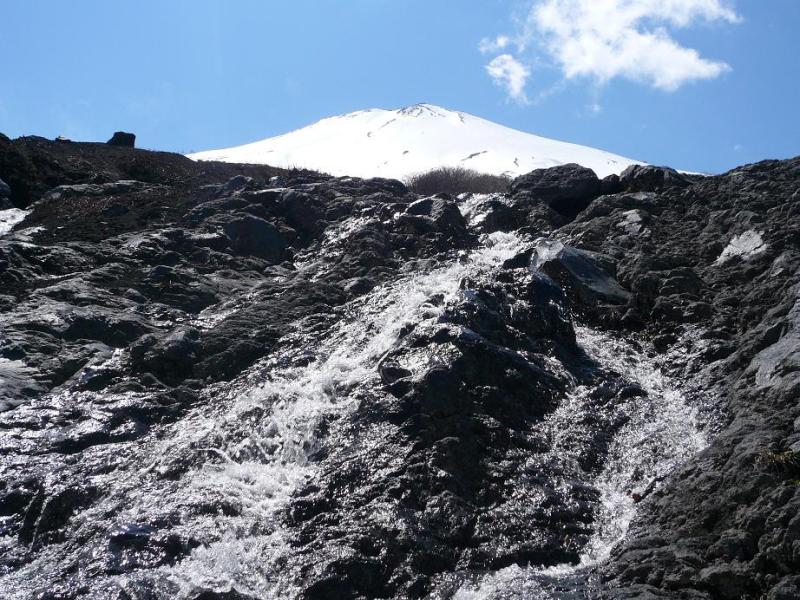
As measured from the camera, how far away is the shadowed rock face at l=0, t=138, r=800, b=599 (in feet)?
34.3

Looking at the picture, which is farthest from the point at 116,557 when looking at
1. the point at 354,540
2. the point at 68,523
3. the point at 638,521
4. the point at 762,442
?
the point at 762,442

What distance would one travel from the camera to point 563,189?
26406 millimetres

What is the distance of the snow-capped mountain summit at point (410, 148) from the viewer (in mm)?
54188

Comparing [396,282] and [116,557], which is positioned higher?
[396,282]

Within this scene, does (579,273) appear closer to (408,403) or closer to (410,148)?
(408,403)

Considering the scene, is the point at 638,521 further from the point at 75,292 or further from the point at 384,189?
the point at 384,189

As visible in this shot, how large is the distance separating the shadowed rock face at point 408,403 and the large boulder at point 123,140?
21695 millimetres

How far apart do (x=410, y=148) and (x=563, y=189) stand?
151ft

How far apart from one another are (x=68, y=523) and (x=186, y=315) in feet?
24.7

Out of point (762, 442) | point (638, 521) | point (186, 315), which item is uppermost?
point (186, 315)

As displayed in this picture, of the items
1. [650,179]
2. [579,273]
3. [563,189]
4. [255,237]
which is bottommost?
[579,273]

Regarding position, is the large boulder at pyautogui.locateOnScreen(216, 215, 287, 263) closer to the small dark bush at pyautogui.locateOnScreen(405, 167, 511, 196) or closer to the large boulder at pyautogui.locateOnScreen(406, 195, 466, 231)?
the large boulder at pyautogui.locateOnScreen(406, 195, 466, 231)

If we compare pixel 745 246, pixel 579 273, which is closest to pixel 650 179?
pixel 745 246

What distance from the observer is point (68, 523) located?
39.9ft
